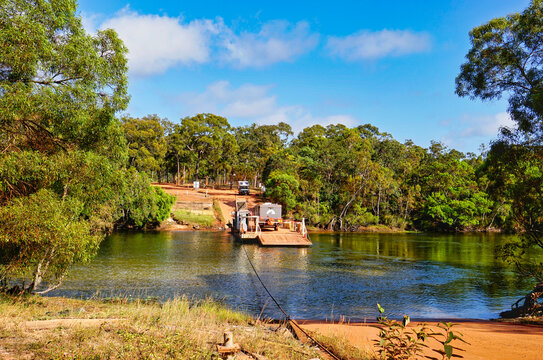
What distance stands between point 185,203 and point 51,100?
132 feet

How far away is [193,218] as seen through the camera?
4603cm

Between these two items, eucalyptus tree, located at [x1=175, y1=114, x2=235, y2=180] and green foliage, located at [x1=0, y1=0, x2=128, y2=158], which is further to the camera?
eucalyptus tree, located at [x1=175, y1=114, x2=235, y2=180]

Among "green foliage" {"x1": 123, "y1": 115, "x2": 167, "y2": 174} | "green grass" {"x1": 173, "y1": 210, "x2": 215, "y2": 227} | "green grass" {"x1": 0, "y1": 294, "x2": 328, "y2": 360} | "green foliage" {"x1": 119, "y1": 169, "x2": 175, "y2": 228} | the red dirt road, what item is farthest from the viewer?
"green foliage" {"x1": 123, "y1": 115, "x2": 167, "y2": 174}

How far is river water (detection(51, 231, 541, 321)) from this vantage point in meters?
14.4

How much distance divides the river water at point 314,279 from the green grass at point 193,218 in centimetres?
1443

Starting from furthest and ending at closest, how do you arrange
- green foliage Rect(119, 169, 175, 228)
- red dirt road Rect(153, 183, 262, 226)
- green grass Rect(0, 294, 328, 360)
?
red dirt road Rect(153, 183, 262, 226) → green foliage Rect(119, 169, 175, 228) → green grass Rect(0, 294, 328, 360)

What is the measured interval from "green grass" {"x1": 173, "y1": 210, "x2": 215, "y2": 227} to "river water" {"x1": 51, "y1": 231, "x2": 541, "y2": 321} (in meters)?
14.4

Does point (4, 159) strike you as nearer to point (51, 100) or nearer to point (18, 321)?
point (51, 100)

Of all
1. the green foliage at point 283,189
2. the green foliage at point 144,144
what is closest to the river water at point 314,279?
the green foliage at point 283,189

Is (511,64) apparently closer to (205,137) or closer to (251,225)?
(251,225)

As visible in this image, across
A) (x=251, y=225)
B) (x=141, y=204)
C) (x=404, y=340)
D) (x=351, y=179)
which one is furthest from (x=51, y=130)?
(x=351, y=179)

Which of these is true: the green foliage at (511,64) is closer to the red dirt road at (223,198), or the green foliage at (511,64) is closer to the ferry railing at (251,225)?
the ferry railing at (251,225)

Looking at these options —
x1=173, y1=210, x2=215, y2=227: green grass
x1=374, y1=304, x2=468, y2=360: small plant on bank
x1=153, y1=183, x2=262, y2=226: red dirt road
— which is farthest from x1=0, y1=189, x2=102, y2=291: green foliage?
x1=153, y1=183, x2=262, y2=226: red dirt road

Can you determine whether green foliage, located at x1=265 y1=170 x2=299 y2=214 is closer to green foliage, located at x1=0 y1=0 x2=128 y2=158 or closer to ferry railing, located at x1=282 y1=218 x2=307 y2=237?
ferry railing, located at x1=282 y1=218 x2=307 y2=237
